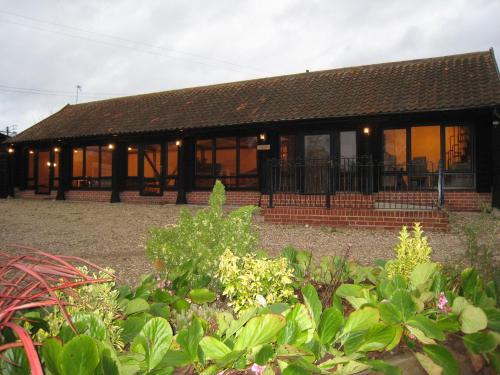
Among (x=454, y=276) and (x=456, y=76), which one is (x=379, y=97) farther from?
(x=454, y=276)

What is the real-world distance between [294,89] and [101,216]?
8644mm

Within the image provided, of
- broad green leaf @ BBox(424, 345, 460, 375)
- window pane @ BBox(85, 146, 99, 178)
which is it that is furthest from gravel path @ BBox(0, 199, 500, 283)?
window pane @ BBox(85, 146, 99, 178)

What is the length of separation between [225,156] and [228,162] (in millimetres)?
273

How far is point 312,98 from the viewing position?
13.6 meters

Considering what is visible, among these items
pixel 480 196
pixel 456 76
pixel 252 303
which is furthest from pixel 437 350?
pixel 456 76

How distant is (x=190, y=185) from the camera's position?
15.0m

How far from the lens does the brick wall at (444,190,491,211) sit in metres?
11.0

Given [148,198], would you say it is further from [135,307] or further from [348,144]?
[135,307]

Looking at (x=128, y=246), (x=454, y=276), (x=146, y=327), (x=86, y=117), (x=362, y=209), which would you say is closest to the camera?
(x=146, y=327)

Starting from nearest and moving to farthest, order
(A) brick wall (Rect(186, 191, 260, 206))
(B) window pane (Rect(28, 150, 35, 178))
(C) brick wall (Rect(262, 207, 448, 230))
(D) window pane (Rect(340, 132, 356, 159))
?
1. (C) brick wall (Rect(262, 207, 448, 230))
2. (D) window pane (Rect(340, 132, 356, 159))
3. (A) brick wall (Rect(186, 191, 260, 206))
4. (B) window pane (Rect(28, 150, 35, 178))

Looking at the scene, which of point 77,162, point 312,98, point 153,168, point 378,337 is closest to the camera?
point 378,337

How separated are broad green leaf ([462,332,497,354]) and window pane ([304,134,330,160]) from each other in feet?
38.3

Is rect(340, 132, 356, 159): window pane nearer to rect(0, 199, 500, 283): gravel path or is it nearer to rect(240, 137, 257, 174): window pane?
rect(240, 137, 257, 174): window pane

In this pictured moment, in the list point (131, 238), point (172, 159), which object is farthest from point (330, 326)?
point (172, 159)
